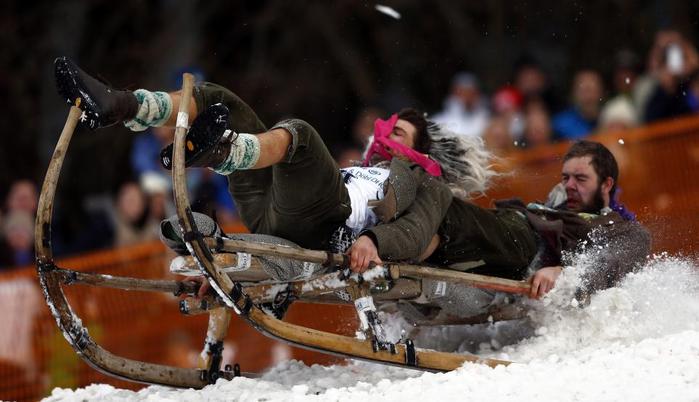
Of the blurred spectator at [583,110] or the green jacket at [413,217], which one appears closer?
the green jacket at [413,217]

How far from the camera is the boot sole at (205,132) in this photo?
4.57 metres

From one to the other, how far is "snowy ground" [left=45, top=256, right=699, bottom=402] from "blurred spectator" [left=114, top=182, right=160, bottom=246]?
3350 millimetres

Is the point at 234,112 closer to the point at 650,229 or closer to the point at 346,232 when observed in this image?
the point at 346,232

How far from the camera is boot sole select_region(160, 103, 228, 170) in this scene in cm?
457

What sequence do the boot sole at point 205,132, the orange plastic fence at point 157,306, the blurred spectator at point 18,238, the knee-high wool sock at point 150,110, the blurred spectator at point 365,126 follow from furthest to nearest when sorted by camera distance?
the blurred spectator at point 18,238 → the blurred spectator at point 365,126 → the orange plastic fence at point 157,306 → the knee-high wool sock at point 150,110 → the boot sole at point 205,132

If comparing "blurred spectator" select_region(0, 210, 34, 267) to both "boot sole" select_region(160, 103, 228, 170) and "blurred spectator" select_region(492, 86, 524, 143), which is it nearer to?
"blurred spectator" select_region(492, 86, 524, 143)

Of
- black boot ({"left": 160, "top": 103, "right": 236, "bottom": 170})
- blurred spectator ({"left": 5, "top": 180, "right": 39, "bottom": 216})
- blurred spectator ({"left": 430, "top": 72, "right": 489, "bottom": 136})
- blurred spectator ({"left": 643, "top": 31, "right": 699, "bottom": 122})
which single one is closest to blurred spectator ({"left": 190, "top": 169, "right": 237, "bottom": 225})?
blurred spectator ({"left": 5, "top": 180, "right": 39, "bottom": 216})

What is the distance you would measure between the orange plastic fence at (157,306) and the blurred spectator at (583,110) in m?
0.40

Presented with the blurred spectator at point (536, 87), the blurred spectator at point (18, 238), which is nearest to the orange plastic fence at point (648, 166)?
the blurred spectator at point (536, 87)

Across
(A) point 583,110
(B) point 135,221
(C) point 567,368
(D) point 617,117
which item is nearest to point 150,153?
(B) point 135,221

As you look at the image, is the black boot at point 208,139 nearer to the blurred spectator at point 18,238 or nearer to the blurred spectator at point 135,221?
the blurred spectator at point 135,221

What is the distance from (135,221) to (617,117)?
3.69 m

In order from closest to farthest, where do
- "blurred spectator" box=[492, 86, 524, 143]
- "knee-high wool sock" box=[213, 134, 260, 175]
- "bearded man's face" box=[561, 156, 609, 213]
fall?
"knee-high wool sock" box=[213, 134, 260, 175], "bearded man's face" box=[561, 156, 609, 213], "blurred spectator" box=[492, 86, 524, 143]

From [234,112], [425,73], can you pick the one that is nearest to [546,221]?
[234,112]
